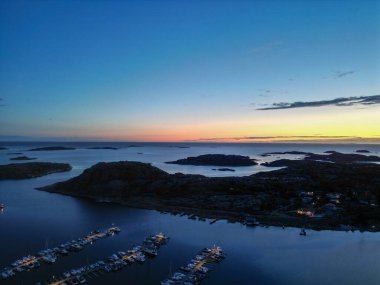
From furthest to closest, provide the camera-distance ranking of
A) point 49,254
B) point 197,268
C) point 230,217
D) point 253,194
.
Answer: point 253,194
point 230,217
point 49,254
point 197,268

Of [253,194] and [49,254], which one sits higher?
[253,194]

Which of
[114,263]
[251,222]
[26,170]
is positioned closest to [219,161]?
[26,170]

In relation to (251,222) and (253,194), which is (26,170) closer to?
(253,194)

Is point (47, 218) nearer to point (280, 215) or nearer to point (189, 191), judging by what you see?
point (189, 191)

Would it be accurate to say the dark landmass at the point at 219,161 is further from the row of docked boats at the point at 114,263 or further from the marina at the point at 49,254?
the row of docked boats at the point at 114,263

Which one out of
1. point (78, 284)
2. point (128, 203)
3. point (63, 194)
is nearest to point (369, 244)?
point (78, 284)

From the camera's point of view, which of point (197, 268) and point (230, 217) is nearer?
point (197, 268)

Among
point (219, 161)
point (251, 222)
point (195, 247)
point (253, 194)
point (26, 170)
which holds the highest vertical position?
point (26, 170)
